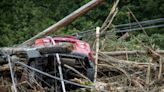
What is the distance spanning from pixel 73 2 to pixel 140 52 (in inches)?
607

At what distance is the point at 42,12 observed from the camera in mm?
21078

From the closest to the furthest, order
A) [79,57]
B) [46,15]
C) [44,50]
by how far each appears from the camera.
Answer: [44,50], [79,57], [46,15]

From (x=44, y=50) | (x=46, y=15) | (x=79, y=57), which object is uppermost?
(x=46, y=15)

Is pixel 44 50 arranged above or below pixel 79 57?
above

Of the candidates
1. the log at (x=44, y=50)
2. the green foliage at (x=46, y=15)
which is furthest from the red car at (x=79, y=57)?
the green foliage at (x=46, y=15)

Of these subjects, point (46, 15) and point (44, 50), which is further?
point (46, 15)

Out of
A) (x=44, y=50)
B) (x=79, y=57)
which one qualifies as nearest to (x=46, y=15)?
(x=79, y=57)

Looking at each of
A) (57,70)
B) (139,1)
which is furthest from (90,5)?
(139,1)

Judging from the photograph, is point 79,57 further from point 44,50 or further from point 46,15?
point 46,15

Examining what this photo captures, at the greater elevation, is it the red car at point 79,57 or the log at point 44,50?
the log at point 44,50

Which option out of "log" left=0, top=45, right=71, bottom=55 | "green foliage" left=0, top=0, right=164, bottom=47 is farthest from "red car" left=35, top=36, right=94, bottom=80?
"green foliage" left=0, top=0, right=164, bottom=47

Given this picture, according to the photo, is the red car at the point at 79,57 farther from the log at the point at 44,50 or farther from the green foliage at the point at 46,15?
the green foliage at the point at 46,15

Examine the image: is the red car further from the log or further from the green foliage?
the green foliage

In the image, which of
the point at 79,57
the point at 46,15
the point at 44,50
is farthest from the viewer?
the point at 46,15
